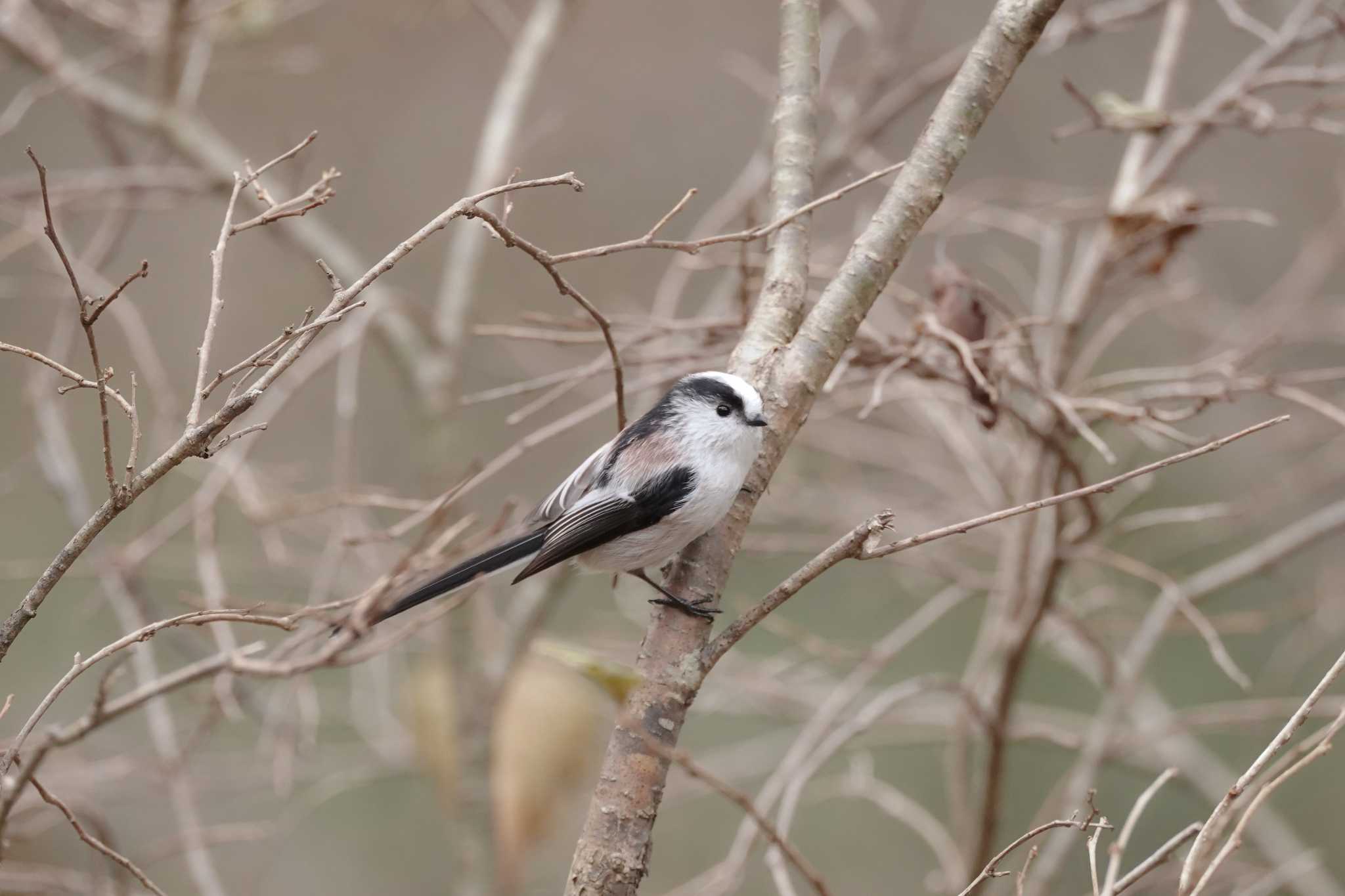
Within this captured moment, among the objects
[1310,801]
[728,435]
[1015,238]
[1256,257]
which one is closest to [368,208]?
[1015,238]

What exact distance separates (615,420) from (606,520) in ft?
6.60

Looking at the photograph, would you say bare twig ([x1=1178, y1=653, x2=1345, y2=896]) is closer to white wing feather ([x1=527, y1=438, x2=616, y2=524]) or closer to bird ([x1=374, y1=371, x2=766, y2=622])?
bird ([x1=374, y1=371, x2=766, y2=622])

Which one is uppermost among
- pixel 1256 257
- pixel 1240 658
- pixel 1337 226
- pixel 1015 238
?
pixel 1015 238

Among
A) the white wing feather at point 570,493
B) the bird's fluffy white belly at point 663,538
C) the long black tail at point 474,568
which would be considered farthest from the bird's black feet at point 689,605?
the white wing feather at point 570,493

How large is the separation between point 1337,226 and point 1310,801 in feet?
6.44

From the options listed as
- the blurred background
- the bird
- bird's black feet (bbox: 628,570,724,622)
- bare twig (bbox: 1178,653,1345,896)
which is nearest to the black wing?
the bird

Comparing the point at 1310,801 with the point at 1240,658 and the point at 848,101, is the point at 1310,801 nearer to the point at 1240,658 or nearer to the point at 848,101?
the point at 1240,658

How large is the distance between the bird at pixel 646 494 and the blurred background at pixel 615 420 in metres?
0.10

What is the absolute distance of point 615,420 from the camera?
379 centimetres

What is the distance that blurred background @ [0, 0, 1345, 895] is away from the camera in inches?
81.9

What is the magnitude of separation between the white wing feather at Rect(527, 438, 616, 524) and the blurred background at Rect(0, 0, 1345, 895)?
11cm

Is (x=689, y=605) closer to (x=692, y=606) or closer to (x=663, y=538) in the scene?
(x=692, y=606)

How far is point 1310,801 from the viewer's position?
12.7 ft

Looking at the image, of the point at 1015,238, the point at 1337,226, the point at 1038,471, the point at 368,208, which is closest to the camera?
the point at 1038,471
